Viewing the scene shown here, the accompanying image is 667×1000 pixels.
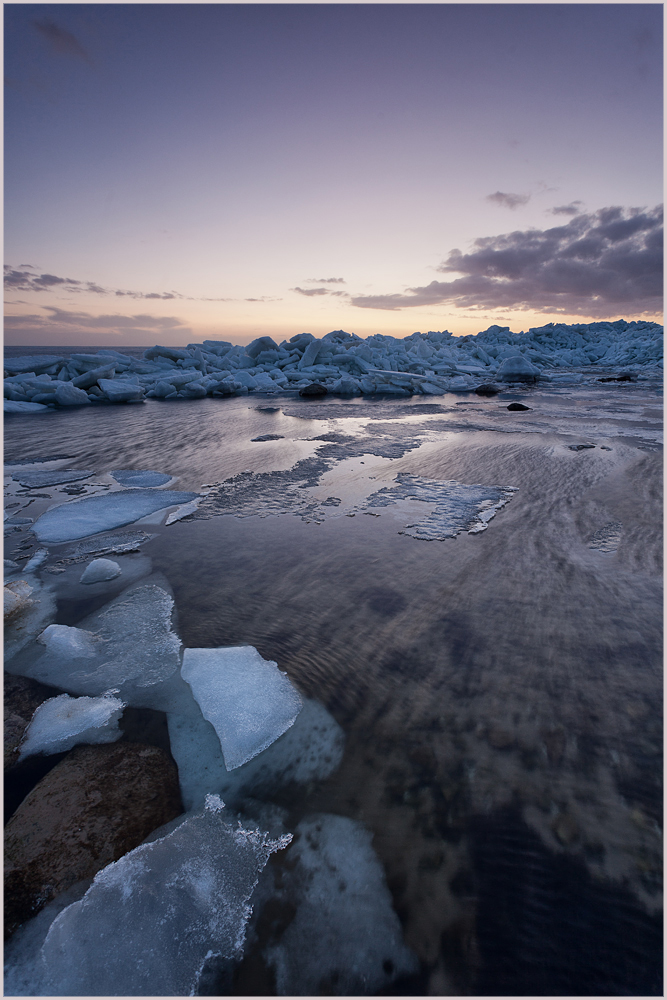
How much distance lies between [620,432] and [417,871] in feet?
23.9

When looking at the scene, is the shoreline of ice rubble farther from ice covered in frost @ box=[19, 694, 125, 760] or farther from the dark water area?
ice covered in frost @ box=[19, 694, 125, 760]

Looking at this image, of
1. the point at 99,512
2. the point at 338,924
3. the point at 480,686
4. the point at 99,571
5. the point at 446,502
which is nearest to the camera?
the point at 338,924

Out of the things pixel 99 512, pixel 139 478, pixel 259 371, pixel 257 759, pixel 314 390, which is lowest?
pixel 257 759

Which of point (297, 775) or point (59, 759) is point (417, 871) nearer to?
point (297, 775)

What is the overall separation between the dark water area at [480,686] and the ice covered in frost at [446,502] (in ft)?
0.37

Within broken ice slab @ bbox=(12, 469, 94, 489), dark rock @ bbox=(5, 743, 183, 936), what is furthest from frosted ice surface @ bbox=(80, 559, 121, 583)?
broken ice slab @ bbox=(12, 469, 94, 489)

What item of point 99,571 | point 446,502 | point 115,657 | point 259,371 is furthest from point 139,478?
point 259,371

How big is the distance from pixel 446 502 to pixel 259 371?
14.3 m

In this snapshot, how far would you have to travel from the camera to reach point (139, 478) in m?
4.54

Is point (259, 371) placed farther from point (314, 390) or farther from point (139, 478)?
point (139, 478)

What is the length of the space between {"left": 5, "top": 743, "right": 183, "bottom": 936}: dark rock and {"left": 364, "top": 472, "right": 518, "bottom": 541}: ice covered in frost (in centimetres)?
212

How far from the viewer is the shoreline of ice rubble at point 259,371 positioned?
11.1m

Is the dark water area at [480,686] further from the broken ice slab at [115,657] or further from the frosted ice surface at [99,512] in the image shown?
the frosted ice surface at [99,512]

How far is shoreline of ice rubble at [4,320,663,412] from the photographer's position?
36.3 feet
